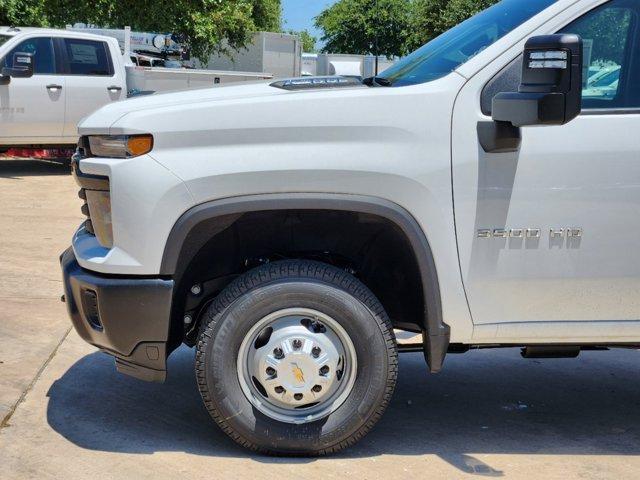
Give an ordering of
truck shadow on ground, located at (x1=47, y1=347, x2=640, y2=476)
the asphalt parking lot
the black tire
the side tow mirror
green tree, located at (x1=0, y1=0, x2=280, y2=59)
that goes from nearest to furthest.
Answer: the black tire < the asphalt parking lot < truck shadow on ground, located at (x1=47, y1=347, x2=640, y2=476) < the side tow mirror < green tree, located at (x1=0, y1=0, x2=280, y2=59)

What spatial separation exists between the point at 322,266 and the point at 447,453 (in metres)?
1.04

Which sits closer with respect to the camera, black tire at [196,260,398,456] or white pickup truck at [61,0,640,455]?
white pickup truck at [61,0,640,455]

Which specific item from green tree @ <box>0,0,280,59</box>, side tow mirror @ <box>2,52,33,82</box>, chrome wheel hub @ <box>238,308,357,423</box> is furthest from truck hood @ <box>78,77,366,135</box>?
green tree @ <box>0,0,280,59</box>

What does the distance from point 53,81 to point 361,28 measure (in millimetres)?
73715

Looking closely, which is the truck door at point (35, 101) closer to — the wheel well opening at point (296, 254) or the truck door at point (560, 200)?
the wheel well opening at point (296, 254)

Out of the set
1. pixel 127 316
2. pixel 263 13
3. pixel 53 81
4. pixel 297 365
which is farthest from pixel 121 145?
pixel 263 13

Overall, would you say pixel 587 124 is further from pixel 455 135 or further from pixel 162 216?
pixel 162 216

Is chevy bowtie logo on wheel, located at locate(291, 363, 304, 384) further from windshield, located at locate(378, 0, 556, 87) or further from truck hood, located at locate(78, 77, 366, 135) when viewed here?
windshield, located at locate(378, 0, 556, 87)

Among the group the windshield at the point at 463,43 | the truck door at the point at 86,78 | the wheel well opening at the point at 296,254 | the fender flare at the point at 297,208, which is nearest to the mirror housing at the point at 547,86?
the windshield at the point at 463,43

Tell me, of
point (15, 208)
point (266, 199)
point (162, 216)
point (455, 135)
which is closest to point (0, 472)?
point (162, 216)

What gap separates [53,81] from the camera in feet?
46.1

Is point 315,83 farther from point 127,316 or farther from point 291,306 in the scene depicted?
point 127,316

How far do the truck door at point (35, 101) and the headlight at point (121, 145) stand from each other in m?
9.95

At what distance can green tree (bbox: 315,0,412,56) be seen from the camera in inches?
3285
